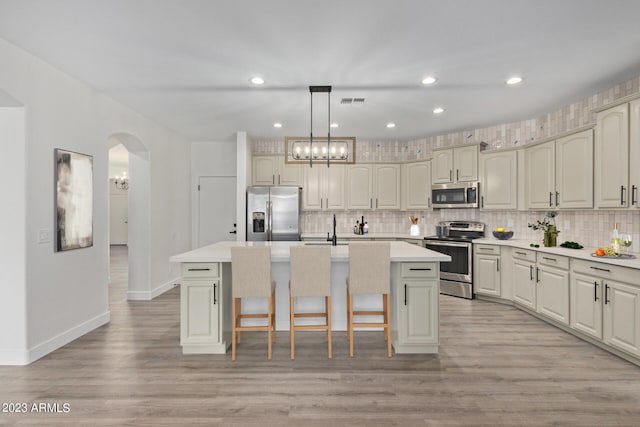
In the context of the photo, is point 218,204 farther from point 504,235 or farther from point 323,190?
point 504,235

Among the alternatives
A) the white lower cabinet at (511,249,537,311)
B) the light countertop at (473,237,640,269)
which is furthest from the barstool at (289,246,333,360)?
the white lower cabinet at (511,249,537,311)

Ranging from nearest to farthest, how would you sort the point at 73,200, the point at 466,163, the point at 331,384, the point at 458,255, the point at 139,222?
the point at 331,384
the point at 73,200
the point at 139,222
the point at 458,255
the point at 466,163

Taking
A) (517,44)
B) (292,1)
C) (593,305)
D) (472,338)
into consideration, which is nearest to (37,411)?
(292,1)

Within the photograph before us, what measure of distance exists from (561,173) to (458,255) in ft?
5.57

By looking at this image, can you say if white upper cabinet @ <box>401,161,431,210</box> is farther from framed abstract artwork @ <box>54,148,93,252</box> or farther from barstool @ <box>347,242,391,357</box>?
framed abstract artwork @ <box>54,148,93,252</box>

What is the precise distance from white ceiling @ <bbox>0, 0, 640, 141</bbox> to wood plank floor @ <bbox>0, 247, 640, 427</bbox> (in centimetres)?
260

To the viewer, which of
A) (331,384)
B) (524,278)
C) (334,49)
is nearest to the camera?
(331,384)

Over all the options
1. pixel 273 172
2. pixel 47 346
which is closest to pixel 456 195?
pixel 273 172

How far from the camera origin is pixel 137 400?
2.26 m

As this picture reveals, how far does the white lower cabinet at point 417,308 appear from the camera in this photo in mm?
2982

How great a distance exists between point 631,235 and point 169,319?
5122 mm

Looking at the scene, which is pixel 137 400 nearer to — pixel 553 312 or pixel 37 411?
pixel 37 411

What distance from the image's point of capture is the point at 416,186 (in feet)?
19.0

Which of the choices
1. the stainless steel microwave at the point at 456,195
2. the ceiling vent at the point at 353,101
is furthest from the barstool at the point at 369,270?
the stainless steel microwave at the point at 456,195
